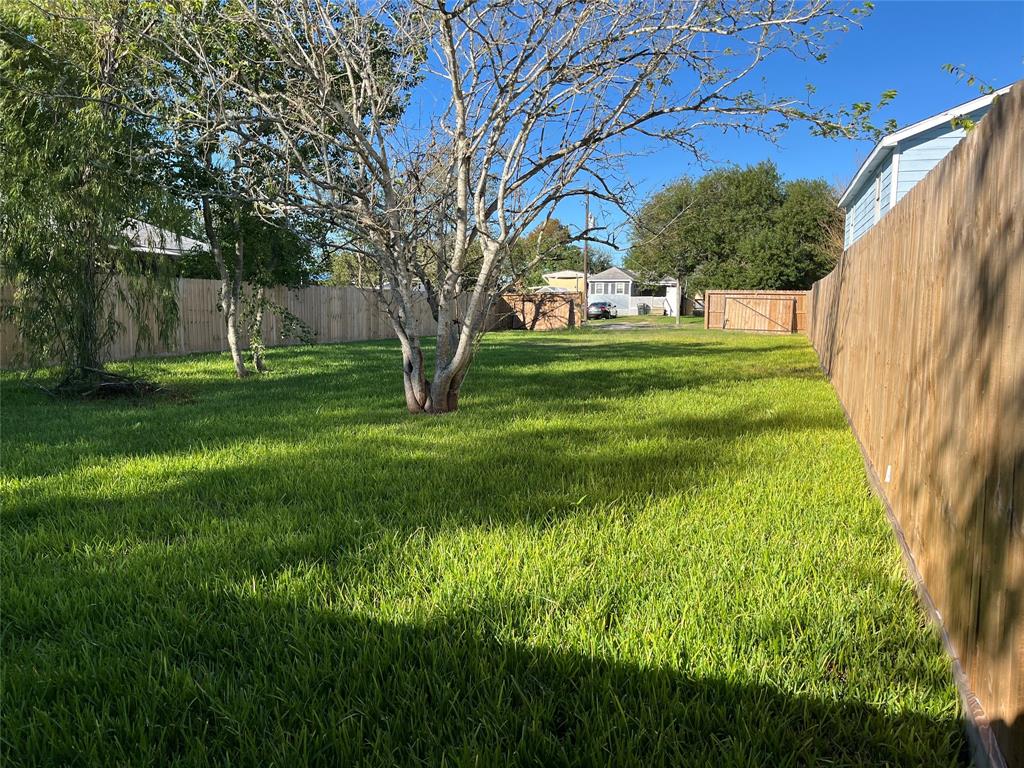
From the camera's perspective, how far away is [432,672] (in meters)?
1.88

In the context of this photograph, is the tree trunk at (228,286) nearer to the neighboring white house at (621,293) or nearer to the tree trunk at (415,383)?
the tree trunk at (415,383)

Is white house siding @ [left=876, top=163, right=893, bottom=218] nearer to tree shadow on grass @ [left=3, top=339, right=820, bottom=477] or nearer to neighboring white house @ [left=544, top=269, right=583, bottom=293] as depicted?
tree shadow on grass @ [left=3, top=339, right=820, bottom=477]

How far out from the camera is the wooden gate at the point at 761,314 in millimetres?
24250

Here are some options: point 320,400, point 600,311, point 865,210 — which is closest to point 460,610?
point 320,400

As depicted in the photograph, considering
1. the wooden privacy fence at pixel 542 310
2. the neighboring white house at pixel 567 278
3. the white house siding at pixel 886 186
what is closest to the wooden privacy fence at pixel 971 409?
the white house siding at pixel 886 186

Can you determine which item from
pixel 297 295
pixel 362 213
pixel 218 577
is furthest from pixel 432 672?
pixel 297 295

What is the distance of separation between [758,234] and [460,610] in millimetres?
35995

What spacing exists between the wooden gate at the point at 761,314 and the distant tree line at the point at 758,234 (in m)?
4.89

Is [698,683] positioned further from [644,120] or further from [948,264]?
[644,120]

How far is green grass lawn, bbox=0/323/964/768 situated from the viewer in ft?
5.38

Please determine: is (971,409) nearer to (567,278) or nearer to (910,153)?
(910,153)

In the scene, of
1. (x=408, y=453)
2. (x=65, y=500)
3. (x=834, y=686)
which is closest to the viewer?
(x=834, y=686)

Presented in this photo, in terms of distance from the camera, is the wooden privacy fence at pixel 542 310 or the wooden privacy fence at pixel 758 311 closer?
the wooden privacy fence at pixel 758 311

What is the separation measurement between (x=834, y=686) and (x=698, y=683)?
386mm
